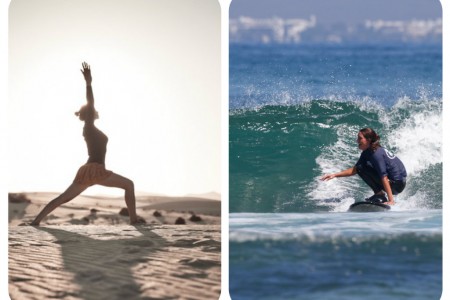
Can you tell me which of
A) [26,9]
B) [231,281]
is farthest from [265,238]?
[26,9]

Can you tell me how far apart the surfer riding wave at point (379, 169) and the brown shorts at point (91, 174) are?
1.95 metres

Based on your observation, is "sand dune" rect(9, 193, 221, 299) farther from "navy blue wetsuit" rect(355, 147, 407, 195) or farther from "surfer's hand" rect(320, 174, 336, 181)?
"navy blue wetsuit" rect(355, 147, 407, 195)

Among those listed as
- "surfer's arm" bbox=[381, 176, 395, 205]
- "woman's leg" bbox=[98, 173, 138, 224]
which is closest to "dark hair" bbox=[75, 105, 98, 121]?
"woman's leg" bbox=[98, 173, 138, 224]

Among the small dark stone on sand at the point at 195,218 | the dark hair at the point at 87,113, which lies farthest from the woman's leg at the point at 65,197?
the small dark stone on sand at the point at 195,218

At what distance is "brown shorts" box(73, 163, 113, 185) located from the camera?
359 inches

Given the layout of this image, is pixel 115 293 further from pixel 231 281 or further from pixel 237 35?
pixel 237 35

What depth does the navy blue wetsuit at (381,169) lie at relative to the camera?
30.5ft

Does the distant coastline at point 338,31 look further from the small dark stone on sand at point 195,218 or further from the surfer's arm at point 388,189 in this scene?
the small dark stone on sand at point 195,218

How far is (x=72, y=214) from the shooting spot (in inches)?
361

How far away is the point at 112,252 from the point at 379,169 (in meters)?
2.13

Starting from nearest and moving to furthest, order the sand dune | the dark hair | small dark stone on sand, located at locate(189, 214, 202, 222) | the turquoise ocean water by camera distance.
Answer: the sand dune < the turquoise ocean water < the dark hair < small dark stone on sand, located at locate(189, 214, 202, 222)

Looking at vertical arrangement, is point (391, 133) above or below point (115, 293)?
above

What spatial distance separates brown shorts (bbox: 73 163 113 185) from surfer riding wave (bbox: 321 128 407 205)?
6.38 feet

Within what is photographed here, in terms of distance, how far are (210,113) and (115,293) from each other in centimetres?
151
